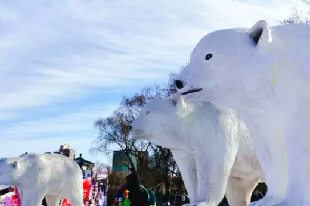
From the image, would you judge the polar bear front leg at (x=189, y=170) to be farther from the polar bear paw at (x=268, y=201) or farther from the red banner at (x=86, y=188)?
the red banner at (x=86, y=188)

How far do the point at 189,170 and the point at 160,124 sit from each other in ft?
2.02

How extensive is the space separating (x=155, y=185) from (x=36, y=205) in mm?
15967

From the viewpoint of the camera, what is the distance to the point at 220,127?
16.2ft

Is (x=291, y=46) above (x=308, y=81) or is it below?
above

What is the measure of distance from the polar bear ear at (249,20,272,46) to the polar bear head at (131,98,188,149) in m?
2.52

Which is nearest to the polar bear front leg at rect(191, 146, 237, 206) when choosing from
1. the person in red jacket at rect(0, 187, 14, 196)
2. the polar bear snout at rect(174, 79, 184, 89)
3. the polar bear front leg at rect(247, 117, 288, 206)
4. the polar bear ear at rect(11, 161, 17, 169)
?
the polar bear front leg at rect(247, 117, 288, 206)

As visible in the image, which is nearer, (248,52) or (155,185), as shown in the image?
(248,52)

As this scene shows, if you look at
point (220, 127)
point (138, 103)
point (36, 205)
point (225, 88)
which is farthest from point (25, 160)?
point (138, 103)

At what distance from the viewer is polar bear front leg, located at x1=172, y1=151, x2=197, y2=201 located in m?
5.43

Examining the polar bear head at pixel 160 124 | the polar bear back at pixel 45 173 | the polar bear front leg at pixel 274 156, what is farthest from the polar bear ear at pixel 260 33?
the polar bear back at pixel 45 173

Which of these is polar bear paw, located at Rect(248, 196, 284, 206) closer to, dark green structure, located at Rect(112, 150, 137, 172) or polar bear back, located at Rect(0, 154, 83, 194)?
polar bear back, located at Rect(0, 154, 83, 194)

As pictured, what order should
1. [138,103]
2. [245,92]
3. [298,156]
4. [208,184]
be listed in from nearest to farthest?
[298,156] → [245,92] → [208,184] → [138,103]

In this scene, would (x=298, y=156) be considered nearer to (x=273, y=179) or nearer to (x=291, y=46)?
(x=273, y=179)

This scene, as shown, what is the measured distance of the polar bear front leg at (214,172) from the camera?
15.3 feet
